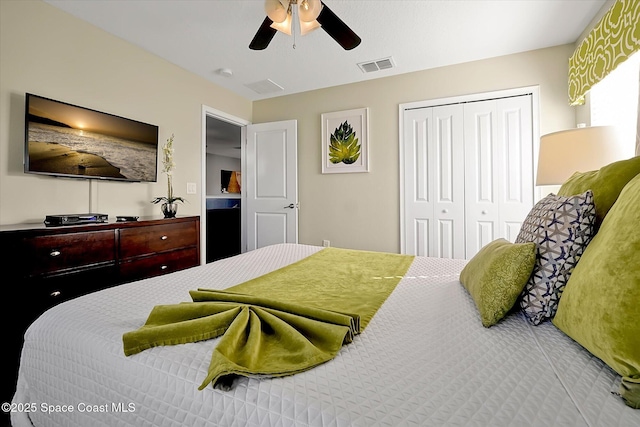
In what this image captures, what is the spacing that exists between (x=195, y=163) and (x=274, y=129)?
A: 4.00 feet

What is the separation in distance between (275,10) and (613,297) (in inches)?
80.3

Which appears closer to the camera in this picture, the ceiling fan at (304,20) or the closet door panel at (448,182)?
the ceiling fan at (304,20)

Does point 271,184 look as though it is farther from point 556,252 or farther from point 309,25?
point 556,252

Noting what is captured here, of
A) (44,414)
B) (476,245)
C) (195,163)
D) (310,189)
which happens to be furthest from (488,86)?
(44,414)

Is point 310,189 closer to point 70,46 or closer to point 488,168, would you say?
point 488,168

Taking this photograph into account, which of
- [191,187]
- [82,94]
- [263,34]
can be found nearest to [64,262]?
[82,94]

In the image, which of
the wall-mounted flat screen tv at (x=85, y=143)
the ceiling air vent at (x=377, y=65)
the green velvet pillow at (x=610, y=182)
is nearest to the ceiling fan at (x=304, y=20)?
the ceiling air vent at (x=377, y=65)

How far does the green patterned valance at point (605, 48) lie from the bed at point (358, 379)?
1.81 meters

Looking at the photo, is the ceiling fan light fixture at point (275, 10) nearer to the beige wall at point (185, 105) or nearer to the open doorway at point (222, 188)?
the beige wall at point (185, 105)

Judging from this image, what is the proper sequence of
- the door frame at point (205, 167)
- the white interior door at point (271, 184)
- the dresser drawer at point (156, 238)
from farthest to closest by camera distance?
the white interior door at point (271, 184)
the door frame at point (205, 167)
the dresser drawer at point (156, 238)

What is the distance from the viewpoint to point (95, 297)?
1146mm

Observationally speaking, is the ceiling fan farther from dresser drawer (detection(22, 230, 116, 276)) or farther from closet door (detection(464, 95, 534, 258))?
closet door (detection(464, 95, 534, 258))

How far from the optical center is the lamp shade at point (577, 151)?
69.4 inches

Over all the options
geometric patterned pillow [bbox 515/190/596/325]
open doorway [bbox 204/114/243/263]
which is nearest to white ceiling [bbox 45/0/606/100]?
open doorway [bbox 204/114/243/263]
